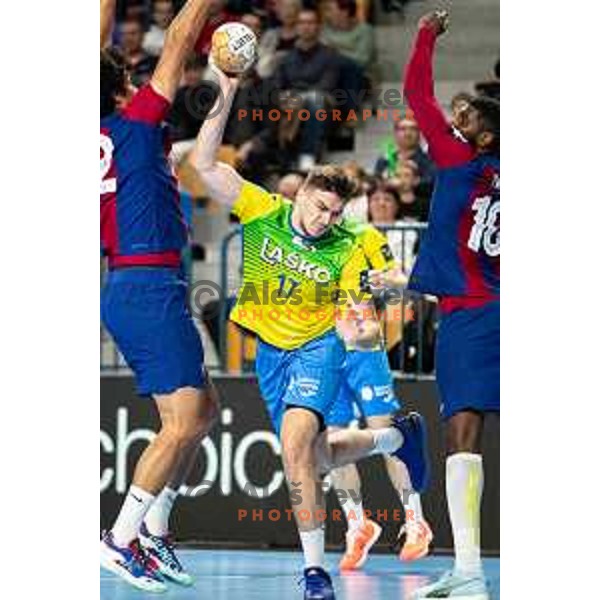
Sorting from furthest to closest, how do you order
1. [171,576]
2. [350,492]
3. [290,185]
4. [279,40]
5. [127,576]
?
[279,40] < [290,185] < [350,492] < [171,576] < [127,576]

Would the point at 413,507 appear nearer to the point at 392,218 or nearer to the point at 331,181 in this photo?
the point at 392,218

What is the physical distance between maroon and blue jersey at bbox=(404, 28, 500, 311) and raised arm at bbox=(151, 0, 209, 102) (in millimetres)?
1093

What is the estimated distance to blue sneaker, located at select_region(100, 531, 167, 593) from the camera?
10.9 meters

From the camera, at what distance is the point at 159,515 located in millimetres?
11391

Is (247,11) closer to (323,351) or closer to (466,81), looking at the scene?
(466,81)

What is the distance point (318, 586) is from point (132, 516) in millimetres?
1230

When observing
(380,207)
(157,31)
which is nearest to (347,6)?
(157,31)

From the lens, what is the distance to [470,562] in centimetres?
1048

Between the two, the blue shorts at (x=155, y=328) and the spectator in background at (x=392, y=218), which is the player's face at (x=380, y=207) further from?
the blue shorts at (x=155, y=328)

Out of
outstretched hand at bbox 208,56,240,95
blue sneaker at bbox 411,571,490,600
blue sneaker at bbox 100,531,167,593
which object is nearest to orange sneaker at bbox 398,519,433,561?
blue sneaker at bbox 411,571,490,600

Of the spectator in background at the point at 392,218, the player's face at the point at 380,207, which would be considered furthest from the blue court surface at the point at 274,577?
the player's face at the point at 380,207

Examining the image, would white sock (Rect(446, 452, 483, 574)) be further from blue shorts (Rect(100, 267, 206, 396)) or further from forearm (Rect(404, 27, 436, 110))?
forearm (Rect(404, 27, 436, 110))
